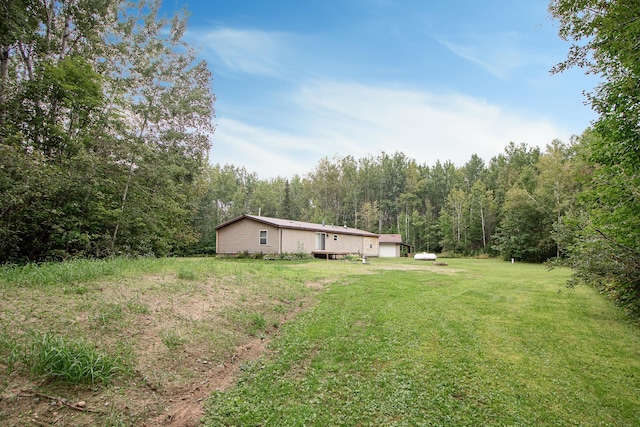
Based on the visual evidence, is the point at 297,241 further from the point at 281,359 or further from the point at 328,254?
the point at 281,359

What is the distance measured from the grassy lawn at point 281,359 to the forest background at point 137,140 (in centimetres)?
221

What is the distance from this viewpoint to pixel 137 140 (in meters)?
11.1

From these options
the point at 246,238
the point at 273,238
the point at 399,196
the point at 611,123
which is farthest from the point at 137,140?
the point at 399,196

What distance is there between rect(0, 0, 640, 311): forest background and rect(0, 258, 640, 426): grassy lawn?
221 cm

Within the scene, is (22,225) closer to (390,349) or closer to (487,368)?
(390,349)

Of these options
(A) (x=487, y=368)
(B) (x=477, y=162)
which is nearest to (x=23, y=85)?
(A) (x=487, y=368)

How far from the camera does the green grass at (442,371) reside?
8.98 feet

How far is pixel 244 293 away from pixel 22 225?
20.1 ft

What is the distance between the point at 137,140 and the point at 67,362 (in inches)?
408

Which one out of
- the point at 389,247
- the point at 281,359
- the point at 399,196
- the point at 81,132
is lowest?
the point at 281,359

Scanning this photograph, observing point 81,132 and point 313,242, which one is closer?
point 81,132

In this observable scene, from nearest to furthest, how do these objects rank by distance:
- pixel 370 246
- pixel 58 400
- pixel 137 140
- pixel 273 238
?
pixel 58 400
pixel 137 140
pixel 273 238
pixel 370 246

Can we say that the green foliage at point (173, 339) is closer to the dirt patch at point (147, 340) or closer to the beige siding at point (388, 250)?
the dirt patch at point (147, 340)

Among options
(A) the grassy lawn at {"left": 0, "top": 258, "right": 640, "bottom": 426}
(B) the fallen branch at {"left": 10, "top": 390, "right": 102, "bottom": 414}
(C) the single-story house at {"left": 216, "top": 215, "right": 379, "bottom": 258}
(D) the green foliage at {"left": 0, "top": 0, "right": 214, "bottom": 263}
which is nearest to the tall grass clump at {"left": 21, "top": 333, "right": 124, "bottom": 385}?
(A) the grassy lawn at {"left": 0, "top": 258, "right": 640, "bottom": 426}
